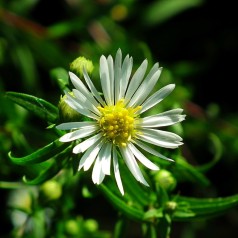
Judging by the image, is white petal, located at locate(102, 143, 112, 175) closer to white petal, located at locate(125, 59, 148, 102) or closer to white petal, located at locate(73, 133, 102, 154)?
white petal, located at locate(73, 133, 102, 154)

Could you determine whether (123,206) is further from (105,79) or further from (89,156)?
(105,79)

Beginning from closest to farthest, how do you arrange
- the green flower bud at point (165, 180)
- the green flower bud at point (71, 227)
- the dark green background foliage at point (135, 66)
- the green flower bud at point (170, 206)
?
the green flower bud at point (170, 206) < the green flower bud at point (165, 180) < the green flower bud at point (71, 227) < the dark green background foliage at point (135, 66)

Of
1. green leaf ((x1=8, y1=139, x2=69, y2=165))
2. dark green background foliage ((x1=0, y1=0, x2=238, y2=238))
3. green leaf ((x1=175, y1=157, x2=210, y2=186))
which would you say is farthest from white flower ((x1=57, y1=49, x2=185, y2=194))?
dark green background foliage ((x1=0, y1=0, x2=238, y2=238))

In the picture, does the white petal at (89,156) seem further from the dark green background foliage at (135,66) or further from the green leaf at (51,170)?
the dark green background foliage at (135,66)

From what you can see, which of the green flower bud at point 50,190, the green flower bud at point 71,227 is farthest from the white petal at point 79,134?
the green flower bud at point 71,227

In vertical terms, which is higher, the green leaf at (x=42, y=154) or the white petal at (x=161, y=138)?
the white petal at (x=161, y=138)

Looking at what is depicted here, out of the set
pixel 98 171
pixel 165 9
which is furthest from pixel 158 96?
pixel 165 9

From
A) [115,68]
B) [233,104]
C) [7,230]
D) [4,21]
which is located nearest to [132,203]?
[115,68]
